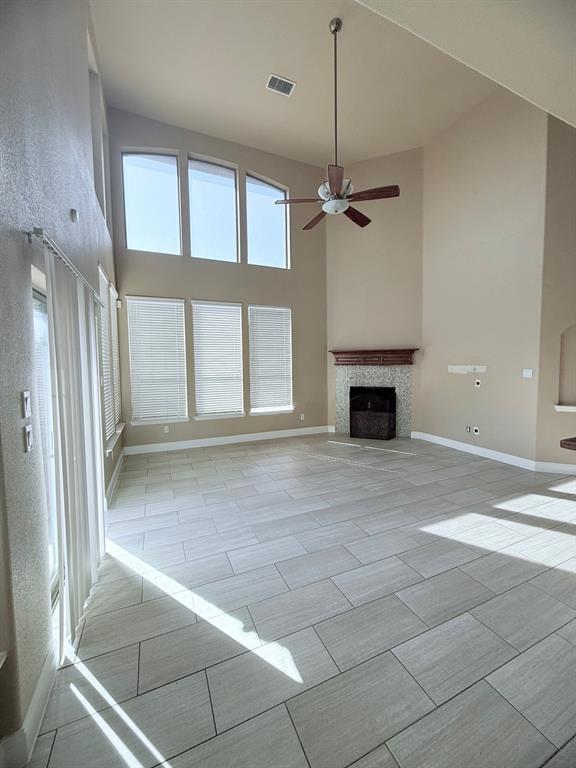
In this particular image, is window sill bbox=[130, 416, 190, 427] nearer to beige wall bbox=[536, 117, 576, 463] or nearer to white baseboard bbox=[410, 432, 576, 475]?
white baseboard bbox=[410, 432, 576, 475]

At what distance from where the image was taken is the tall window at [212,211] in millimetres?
5547

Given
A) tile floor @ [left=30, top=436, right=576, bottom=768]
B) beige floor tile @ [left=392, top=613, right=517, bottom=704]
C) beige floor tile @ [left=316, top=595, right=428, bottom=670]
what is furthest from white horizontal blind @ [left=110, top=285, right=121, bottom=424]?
beige floor tile @ [left=392, top=613, right=517, bottom=704]

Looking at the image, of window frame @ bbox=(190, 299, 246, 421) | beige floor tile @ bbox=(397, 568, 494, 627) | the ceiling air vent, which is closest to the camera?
beige floor tile @ bbox=(397, 568, 494, 627)

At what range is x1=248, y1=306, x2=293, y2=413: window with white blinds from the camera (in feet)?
19.9

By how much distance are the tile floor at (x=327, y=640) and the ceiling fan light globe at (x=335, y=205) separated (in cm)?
329

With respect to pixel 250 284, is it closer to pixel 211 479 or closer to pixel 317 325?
pixel 317 325

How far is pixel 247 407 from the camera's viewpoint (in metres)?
6.04

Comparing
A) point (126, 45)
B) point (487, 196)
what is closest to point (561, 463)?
point (487, 196)

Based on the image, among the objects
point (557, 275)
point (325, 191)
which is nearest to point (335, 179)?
point (325, 191)

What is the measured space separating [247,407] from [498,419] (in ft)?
13.5

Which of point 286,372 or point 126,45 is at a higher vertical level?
point 126,45

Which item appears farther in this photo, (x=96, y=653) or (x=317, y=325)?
(x=317, y=325)

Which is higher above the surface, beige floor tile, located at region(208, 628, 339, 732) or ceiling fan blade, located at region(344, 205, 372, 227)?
ceiling fan blade, located at region(344, 205, 372, 227)

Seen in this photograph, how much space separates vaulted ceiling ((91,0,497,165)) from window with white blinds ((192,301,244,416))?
2.94 m
